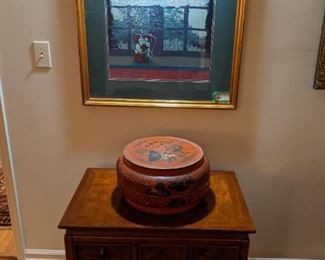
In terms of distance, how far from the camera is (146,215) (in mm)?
1194

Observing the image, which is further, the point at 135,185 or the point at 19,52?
the point at 19,52

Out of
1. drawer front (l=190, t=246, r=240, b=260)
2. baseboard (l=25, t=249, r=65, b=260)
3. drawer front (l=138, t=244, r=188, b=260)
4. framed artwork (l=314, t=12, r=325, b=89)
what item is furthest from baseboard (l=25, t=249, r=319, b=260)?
framed artwork (l=314, t=12, r=325, b=89)

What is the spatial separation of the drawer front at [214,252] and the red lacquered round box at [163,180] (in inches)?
5.7

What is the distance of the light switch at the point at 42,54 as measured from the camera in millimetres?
1378

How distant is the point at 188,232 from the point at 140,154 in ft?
1.05

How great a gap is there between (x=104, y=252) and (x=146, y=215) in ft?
0.63

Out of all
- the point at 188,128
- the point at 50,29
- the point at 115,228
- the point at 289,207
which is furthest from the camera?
the point at 289,207

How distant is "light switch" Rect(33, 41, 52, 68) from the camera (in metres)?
1.38

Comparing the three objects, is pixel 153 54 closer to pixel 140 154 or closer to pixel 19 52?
pixel 140 154

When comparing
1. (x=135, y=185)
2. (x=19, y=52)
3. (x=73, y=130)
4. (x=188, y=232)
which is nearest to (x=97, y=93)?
(x=73, y=130)

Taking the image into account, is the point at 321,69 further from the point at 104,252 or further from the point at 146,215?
the point at 104,252

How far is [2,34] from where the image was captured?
53.9 inches

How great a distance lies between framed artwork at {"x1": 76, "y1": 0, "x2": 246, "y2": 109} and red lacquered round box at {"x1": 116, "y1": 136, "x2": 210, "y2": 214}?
30 centimetres

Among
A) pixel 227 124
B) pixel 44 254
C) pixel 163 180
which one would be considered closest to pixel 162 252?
pixel 163 180
